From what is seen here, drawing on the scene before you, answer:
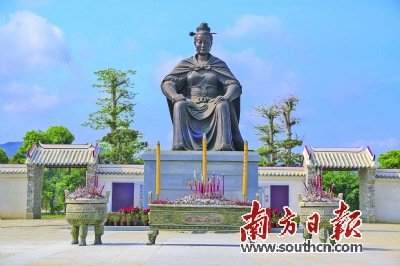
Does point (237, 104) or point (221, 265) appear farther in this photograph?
point (237, 104)

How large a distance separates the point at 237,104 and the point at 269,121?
14.4 m

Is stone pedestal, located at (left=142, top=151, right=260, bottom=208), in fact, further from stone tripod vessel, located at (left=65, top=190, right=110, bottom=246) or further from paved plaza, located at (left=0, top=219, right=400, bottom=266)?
stone tripod vessel, located at (left=65, top=190, right=110, bottom=246)

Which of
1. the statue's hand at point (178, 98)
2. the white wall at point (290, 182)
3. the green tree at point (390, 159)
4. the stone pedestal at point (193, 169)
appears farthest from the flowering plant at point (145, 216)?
the green tree at point (390, 159)

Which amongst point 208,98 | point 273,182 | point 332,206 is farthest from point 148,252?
point 273,182

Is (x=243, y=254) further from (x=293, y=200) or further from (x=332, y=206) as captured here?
(x=293, y=200)

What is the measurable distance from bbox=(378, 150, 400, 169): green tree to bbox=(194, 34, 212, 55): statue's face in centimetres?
1794

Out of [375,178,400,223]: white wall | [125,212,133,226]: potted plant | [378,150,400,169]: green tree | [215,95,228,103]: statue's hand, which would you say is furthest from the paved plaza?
[378,150,400,169]: green tree

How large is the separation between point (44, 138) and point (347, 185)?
14.3 meters

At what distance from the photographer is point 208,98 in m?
13.1

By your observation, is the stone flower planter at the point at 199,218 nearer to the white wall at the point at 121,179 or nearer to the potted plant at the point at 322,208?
the potted plant at the point at 322,208

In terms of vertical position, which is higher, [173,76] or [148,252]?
[173,76]

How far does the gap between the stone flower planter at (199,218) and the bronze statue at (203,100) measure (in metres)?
4.05

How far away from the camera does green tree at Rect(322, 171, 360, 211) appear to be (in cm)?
2405

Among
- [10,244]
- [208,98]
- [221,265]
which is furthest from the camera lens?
[208,98]
